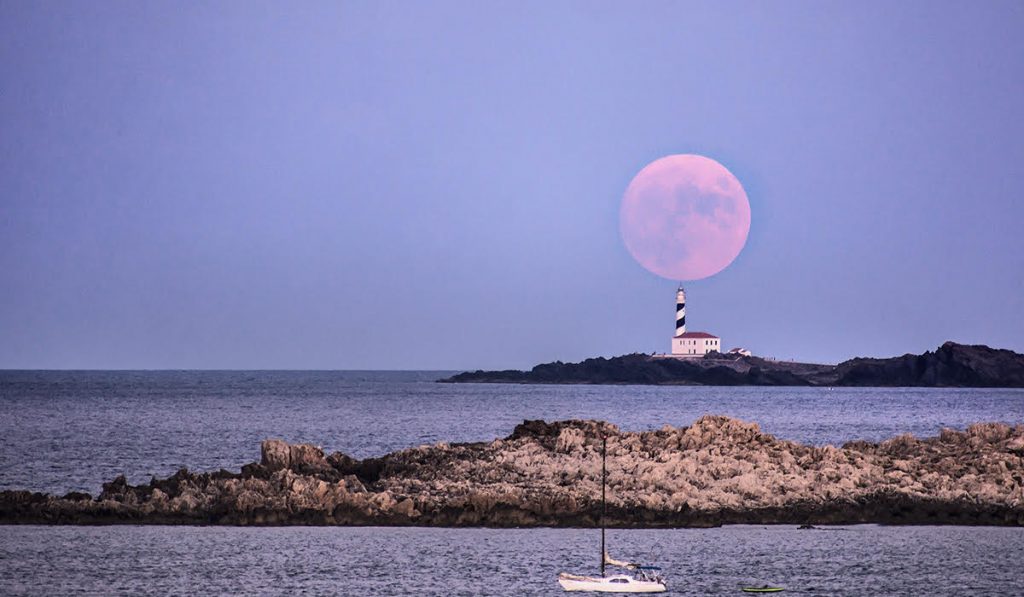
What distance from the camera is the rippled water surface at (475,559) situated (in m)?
31.2

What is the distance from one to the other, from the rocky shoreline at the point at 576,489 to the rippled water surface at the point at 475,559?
3.32ft

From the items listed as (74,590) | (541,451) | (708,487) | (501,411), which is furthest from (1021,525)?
(501,411)

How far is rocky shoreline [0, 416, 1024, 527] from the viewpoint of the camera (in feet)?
131

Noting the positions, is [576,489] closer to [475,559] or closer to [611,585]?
[475,559]

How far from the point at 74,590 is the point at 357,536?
9.13m

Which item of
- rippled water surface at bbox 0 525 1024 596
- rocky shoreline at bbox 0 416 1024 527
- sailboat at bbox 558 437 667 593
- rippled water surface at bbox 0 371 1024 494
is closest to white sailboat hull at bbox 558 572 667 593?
sailboat at bbox 558 437 667 593

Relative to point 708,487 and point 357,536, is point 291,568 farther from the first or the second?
point 708,487

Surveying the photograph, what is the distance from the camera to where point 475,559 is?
34188 mm

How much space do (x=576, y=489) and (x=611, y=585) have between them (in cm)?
1104

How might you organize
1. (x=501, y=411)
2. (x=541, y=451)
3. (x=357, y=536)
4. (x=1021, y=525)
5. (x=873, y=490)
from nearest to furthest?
(x=357, y=536), (x=1021, y=525), (x=873, y=490), (x=541, y=451), (x=501, y=411)

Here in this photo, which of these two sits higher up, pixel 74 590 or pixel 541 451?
pixel 541 451

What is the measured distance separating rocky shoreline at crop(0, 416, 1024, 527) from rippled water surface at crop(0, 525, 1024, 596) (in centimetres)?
101

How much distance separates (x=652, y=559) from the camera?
34656 millimetres

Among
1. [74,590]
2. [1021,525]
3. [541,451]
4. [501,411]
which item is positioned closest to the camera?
[74,590]
